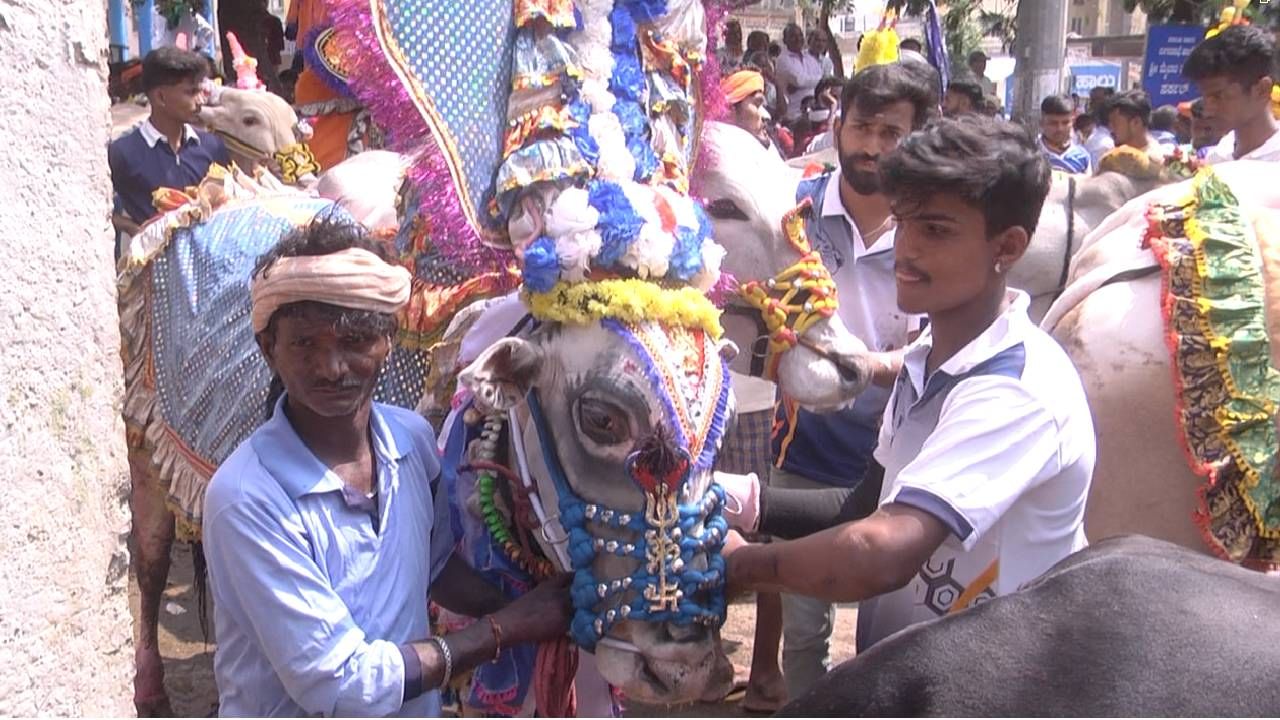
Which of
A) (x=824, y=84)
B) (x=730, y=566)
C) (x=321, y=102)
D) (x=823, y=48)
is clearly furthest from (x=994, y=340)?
(x=823, y=48)

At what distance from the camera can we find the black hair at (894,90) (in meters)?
3.99

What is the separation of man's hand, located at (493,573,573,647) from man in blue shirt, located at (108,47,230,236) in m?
4.98

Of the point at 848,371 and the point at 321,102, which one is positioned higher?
the point at 321,102

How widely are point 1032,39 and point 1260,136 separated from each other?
8.75m

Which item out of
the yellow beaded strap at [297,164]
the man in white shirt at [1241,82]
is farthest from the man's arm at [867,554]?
the man in white shirt at [1241,82]

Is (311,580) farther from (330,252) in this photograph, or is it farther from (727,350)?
(727,350)

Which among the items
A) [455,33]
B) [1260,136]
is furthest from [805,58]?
[455,33]

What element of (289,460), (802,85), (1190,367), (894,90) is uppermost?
(894,90)

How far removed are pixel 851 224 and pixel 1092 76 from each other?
25.5 meters

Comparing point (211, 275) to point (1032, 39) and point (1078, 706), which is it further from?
point (1032, 39)

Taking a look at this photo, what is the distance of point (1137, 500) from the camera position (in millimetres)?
3057

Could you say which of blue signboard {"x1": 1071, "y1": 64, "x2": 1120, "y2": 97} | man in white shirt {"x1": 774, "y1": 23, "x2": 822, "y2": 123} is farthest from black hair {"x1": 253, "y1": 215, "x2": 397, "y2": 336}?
blue signboard {"x1": 1071, "y1": 64, "x2": 1120, "y2": 97}

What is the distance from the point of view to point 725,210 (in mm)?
3965

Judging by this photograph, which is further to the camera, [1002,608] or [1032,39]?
[1032,39]
